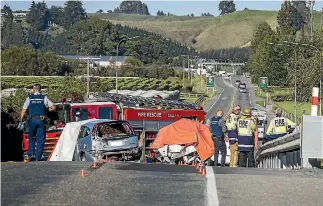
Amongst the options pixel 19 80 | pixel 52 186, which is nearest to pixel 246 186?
pixel 52 186

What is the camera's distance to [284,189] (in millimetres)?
11219

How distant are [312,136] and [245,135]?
17.0ft

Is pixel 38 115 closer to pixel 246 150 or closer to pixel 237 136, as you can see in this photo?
pixel 237 136

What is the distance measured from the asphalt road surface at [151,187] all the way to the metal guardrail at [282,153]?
384cm

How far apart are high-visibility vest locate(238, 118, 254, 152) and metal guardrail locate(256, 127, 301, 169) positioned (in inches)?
30.8

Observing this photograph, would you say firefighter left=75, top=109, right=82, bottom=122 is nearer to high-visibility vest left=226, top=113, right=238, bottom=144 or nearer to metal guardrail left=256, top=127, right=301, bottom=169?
metal guardrail left=256, top=127, right=301, bottom=169

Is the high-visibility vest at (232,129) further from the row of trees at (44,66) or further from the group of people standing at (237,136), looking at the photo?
the row of trees at (44,66)

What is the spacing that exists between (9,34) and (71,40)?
52.9 feet

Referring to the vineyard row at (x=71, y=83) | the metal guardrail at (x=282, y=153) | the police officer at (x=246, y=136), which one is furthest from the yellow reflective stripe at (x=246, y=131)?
the vineyard row at (x=71, y=83)

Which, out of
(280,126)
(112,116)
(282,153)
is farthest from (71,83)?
(282,153)

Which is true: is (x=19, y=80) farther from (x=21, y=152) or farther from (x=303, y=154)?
(x=303, y=154)

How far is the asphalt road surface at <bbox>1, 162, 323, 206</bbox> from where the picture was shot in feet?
32.5

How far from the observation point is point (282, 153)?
68.3 feet

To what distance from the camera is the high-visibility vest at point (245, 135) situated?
1906 cm
